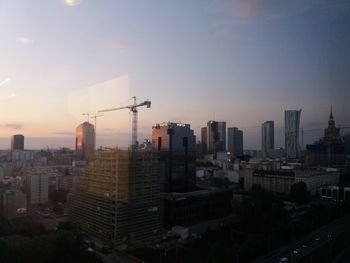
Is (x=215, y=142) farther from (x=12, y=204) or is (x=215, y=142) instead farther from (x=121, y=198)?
(x=121, y=198)

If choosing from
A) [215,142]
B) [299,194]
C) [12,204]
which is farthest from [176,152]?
[215,142]

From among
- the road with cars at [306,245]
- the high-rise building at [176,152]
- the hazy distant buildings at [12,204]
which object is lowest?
the road with cars at [306,245]

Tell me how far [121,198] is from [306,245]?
2.89 m

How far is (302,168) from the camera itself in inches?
465

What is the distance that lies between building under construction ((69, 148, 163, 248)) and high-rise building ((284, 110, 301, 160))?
246cm

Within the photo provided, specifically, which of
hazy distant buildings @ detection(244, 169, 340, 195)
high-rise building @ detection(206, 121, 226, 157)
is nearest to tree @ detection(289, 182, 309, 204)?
hazy distant buildings @ detection(244, 169, 340, 195)

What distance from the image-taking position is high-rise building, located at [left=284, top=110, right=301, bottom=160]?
5.36 metres

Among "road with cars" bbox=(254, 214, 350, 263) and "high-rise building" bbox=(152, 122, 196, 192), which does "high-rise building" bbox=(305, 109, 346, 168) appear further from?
"high-rise building" bbox=(152, 122, 196, 192)

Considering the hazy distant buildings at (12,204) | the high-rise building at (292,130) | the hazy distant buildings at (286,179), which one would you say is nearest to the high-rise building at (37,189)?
the hazy distant buildings at (12,204)

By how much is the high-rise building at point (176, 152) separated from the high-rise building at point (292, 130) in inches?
109

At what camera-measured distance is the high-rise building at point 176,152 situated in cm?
999

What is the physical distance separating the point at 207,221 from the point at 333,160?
370 centimetres

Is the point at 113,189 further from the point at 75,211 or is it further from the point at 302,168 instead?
the point at 302,168

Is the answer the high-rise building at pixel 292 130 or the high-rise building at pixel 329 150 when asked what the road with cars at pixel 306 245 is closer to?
the high-rise building at pixel 329 150
